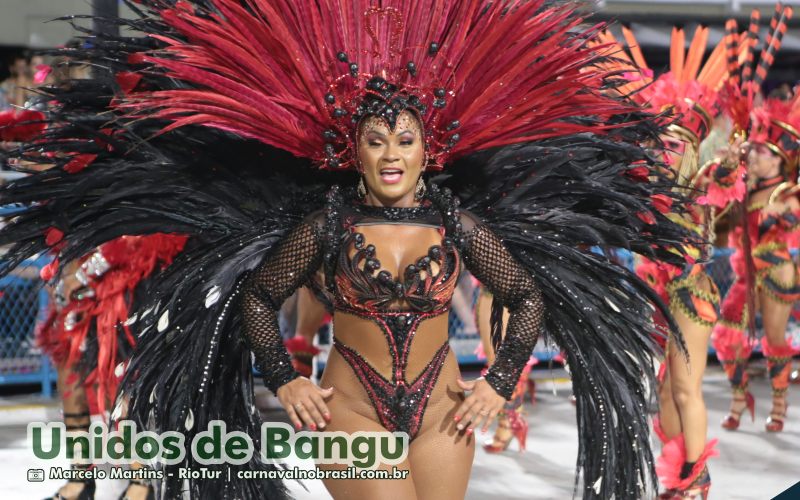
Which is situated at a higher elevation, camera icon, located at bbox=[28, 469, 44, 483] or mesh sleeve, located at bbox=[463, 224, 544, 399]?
mesh sleeve, located at bbox=[463, 224, 544, 399]

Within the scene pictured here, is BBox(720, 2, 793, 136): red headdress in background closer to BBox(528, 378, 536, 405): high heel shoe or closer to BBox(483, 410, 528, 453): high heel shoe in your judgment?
BBox(483, 410, 528, 453): high heel shoe

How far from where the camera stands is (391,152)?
316 cm

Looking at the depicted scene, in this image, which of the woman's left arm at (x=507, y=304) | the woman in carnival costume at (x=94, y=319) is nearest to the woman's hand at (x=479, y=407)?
the woman's left arm at (x=507, y=304)

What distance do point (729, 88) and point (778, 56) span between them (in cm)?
603

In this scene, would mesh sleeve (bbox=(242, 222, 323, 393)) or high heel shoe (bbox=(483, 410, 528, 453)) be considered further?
high heel shoe (bbox=(483, 410, 528, 453))

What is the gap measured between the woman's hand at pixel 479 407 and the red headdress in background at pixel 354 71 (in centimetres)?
70

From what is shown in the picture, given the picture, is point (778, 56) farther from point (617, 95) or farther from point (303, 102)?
point (303, 102)

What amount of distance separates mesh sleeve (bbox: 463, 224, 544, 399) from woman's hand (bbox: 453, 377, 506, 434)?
53mm

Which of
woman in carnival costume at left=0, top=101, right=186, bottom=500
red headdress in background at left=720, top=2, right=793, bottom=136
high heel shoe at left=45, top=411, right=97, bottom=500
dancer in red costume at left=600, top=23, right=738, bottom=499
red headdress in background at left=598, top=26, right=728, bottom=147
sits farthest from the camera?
red headdress in background at left=720, top=2, right=793, bottom=136

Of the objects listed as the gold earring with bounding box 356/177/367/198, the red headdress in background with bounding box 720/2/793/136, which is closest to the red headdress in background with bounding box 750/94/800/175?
the red headdress in background with bounding box 720/2/793/136

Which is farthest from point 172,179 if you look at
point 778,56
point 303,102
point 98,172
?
point 778,56

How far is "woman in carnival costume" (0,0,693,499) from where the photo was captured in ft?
10.6

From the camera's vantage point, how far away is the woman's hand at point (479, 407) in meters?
3.18

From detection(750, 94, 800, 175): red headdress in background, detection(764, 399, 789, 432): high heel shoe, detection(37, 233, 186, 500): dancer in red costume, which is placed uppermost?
detection(750, 94, 800, 175): red headdress in background
